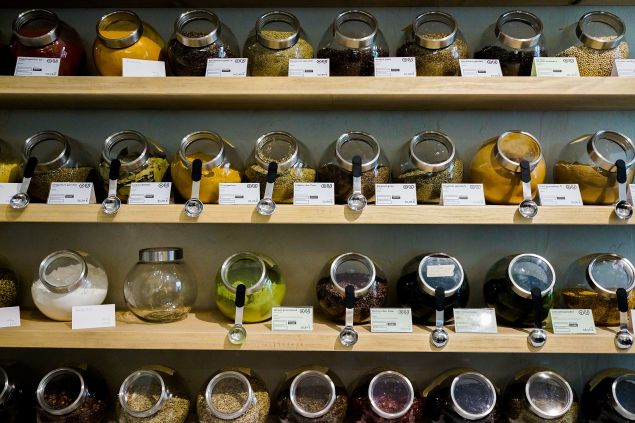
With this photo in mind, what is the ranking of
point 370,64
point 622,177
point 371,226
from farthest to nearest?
point 371,226 → point 370,64 → point 622,177

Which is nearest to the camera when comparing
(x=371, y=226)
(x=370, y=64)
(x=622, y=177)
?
(x=622, y=177)

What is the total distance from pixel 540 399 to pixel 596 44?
101 cm

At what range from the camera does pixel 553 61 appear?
1.49 m

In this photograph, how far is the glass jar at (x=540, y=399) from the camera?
1437 mm

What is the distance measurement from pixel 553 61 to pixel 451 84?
30 cm

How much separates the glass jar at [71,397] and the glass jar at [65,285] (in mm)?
170

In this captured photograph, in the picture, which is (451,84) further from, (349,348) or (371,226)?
(349,348)

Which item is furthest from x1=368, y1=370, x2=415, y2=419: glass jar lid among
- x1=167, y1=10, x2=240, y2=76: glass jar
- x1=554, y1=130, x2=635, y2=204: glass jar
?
x1=167, y1=10, x2=240, y2=76: glass jar

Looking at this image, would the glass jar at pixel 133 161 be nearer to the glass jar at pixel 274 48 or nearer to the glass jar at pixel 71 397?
the glass jar at pixel 274 48

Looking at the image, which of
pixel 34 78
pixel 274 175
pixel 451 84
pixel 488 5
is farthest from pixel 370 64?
pixel 34 78

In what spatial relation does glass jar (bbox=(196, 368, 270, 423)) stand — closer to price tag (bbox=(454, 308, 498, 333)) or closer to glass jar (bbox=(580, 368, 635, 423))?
price tag (bbox=(454, 308, 498, 333))

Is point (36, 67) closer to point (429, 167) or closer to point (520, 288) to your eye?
point (429, 167)

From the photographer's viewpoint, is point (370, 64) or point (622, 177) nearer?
point (622, 177)

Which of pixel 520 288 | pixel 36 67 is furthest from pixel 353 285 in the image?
pixel 36 67
